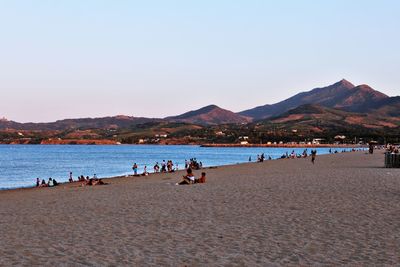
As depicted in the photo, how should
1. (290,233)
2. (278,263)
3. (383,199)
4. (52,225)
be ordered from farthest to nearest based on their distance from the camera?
(383,199) → (52,225) → (290,233) → (278,263)

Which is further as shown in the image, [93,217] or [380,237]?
[93,217]

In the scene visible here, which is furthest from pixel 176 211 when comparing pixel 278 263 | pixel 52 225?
pixel 278 263

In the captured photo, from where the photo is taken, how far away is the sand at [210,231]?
10766 mm

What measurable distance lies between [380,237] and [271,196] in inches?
401

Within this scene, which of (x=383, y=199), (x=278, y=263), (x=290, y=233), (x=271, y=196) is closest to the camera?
(x=278, y=263)

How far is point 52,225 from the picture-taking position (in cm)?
1581

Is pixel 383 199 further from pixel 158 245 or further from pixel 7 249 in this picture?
pixel 7 249

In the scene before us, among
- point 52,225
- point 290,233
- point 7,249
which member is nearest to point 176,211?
point 52,225

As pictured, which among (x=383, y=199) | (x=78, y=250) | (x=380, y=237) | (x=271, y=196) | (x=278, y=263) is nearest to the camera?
(x=278, y=263)

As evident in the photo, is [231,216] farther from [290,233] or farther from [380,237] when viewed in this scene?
[380,237]

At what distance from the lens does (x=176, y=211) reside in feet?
60.7

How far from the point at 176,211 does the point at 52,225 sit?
14.8 ft

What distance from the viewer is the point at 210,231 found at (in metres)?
14.0

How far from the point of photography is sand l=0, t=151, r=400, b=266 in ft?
35.3
